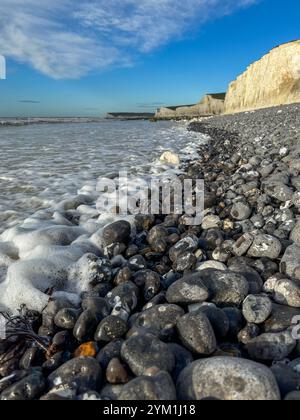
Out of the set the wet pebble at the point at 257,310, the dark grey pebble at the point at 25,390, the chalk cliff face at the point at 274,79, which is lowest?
the dark grey pebble at the point at 25,390

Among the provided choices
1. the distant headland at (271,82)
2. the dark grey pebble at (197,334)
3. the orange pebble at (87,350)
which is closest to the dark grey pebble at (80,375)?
the orange pebble at (87,350)

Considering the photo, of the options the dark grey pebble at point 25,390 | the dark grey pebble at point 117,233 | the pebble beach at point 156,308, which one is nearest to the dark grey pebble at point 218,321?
the pebble beach at point 156,308

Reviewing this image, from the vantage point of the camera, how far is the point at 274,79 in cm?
3622

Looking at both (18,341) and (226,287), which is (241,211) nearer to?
(226,287)

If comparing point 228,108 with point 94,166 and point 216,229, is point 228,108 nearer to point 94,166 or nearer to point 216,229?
point 94,166

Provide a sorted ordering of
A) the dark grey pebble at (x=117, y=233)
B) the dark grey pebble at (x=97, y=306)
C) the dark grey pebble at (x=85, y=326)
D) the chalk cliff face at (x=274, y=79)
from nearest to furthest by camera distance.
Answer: the dark grey pebble at (x=85, y=326) < the dark grey pebble at (x=97, y=306) < the dark grey pebble at (x=117, y=233) < the chalk cliff face at (x=274, y=79)

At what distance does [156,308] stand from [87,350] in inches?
20.7

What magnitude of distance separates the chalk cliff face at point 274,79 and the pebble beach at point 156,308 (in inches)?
1282

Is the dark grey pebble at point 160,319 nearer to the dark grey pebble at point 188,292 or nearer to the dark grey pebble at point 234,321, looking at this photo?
the dark grey pebble at point 188,292

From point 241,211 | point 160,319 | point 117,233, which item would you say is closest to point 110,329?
point 160,319

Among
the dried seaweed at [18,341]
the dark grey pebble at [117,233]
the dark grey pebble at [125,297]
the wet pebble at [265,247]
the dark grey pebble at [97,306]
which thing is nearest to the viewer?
the dried seaweed at [18,341]

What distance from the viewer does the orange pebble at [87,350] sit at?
1.81m

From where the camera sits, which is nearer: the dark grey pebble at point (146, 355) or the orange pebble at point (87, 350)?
the dark grey pebble at point (146, 355)

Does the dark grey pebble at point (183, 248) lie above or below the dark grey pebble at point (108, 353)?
above
